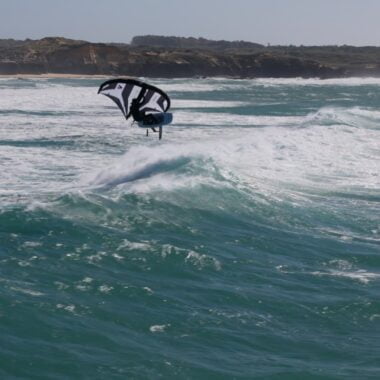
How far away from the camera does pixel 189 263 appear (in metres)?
14.1

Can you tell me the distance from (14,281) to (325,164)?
16.0 metres

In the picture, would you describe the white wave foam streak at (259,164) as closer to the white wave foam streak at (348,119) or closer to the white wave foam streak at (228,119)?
the white wave foam streak at (348,119)

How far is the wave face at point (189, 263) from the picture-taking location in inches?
400

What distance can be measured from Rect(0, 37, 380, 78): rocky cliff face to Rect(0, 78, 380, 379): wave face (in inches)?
3667

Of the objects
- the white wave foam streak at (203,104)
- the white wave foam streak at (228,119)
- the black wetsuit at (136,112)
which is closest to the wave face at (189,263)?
the black wetsuit at (136,112)

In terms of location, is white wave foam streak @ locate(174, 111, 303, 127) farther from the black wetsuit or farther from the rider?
the black wetsuit

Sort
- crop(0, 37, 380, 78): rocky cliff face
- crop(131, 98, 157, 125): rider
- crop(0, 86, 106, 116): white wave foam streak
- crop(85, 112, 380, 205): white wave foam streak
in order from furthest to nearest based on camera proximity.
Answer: crop(0, 37, 380, 78): rocky cliff face, crop(0, 86, 106, 116): white wave foam streak, crop(131, 98, 157, 125): rider, crop(85, 112, 380, 205): white wave foam streak

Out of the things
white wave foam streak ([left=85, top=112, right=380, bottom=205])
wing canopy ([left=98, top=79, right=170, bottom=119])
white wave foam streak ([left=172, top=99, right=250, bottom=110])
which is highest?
wing canopy ([left=98, top=79, right=170, bottom=119])

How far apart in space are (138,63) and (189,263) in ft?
360

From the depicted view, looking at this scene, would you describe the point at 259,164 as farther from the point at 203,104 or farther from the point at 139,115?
the point at 203,104

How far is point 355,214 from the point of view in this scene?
1867 centimetres

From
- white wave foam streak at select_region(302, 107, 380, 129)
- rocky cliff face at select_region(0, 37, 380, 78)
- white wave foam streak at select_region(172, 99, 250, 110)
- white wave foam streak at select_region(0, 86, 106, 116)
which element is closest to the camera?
white wave foam streak at select_region(302, 107, 380, 129)

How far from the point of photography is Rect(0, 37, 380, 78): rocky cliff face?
12000 centimetres

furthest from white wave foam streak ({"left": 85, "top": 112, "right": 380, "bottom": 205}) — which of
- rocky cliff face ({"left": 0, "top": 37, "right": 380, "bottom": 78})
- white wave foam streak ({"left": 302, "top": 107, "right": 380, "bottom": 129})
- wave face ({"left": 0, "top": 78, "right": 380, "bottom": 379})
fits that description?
rocky cliff face ({"left": 0, "top": 37, "right": 380, "bottom": 78})
